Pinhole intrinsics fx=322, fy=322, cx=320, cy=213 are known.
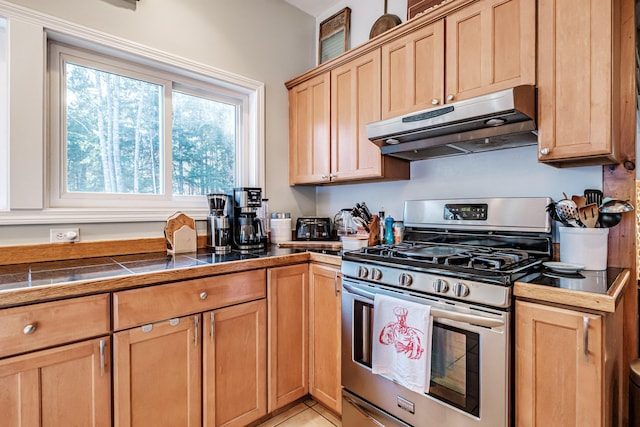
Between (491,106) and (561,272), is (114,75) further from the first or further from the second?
(561,272)

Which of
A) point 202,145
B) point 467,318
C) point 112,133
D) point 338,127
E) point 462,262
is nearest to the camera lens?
point 467,318

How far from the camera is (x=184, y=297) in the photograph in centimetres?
143

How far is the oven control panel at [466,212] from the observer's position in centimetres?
176

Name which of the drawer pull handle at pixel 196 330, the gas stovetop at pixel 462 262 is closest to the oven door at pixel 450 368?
the gas stovetop at pixel 462 262

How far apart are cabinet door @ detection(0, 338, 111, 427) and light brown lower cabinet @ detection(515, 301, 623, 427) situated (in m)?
1.52

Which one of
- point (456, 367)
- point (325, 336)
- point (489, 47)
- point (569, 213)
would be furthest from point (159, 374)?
point (489, 47)

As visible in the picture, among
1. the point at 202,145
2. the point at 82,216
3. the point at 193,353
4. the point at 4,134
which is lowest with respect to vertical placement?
the point at 193,353

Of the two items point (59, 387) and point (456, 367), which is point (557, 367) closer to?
point (456, 367)

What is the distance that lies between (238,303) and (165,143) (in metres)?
1.21

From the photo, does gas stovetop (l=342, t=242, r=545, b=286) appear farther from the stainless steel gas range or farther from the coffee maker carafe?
the coffee maker carafe

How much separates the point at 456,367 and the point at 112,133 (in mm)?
2199

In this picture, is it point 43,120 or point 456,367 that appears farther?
point 43,120

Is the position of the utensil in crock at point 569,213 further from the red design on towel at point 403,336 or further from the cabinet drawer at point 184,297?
the cabinet drawer at point 184,297

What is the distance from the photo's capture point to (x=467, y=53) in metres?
1.58
